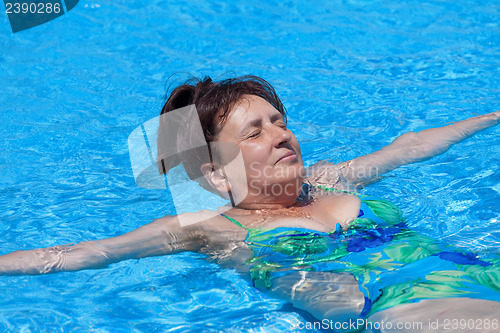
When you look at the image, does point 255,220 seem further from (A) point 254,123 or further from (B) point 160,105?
(B) point 160,105

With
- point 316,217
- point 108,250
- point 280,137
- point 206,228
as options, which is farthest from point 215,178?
point 108,250

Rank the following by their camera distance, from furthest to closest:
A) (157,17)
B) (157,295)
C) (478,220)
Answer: (157,17) → (478,220) → (157,295)

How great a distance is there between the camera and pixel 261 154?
9.77 ft

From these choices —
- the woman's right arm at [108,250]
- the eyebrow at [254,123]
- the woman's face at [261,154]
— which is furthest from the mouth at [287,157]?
the woman's right arm at [108,250]

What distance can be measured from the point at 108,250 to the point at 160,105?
8.69 feet

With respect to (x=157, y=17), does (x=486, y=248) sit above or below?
below

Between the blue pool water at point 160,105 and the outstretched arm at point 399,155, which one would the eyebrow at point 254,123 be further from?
the blue pool water at point 160,105

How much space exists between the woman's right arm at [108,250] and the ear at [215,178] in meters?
0.32

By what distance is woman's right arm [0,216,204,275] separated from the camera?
264cm

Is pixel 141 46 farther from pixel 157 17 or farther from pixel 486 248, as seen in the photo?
pixel 486 248

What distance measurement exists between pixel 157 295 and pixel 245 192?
2.28 ft

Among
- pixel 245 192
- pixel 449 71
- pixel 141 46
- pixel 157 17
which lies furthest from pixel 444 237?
pixel 157 17

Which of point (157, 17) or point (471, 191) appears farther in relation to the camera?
point (157, 17)

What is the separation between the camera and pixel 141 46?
641cm
